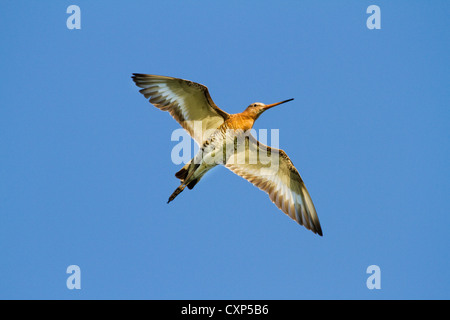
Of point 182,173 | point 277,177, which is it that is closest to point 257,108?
point 277,177

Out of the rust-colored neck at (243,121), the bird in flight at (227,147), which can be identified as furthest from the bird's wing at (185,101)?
the rust-colored neck at (243,121)

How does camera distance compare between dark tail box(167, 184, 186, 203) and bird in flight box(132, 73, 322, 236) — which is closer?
dark tail box(167, 184, 186, 203)

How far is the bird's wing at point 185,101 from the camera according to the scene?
8703 millimetres

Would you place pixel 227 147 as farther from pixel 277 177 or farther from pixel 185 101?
pixel 277 177

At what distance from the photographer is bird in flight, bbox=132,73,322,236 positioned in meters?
8.66

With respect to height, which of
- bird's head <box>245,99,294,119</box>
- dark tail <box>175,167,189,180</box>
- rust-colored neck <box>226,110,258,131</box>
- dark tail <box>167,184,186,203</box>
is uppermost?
bird's head <box>245,99,294,119</box>

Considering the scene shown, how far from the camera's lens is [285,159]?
30.9 feet

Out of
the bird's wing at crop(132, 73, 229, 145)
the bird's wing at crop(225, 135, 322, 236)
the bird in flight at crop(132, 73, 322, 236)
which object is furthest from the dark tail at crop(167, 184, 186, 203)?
the bird's wing at crop(225, 135, 322, 236)

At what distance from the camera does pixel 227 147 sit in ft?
29.4

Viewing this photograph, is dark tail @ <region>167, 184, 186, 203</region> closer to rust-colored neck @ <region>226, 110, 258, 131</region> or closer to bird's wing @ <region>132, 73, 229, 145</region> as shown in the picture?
bird's wing @ <region>132, 73, 229, 145</region>

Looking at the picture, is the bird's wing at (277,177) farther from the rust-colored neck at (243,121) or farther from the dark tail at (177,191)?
the dark tail at (177,191)

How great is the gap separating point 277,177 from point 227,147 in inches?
57.3
